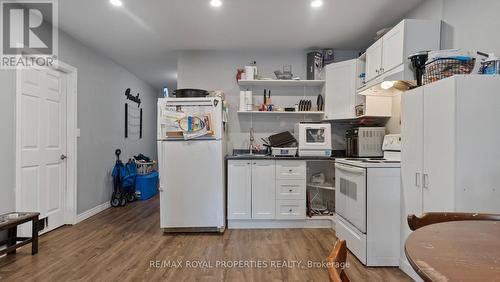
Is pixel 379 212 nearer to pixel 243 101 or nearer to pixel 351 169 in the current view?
pixel 351 169

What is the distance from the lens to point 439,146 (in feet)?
5.85

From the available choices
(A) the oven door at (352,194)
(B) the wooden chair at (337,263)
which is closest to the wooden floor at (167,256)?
(A) the oven door at (352,194)

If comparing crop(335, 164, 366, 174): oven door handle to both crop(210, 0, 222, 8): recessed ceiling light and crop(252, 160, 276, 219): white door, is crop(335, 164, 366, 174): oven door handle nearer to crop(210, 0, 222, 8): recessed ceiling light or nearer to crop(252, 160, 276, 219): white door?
crop(252, 160, 276, 219): white door

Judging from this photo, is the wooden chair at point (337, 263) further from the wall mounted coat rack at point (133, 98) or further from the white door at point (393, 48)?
the wall mounted coat rack at point (133, 98)

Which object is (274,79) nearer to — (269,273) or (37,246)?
(269,273)

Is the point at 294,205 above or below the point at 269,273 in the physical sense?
above

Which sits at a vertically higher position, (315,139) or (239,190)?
(315,139)

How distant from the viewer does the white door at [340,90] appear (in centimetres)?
335

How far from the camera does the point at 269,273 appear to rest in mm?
2180

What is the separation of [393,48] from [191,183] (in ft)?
8.77

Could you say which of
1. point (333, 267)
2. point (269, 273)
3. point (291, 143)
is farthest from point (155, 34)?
point (333, 267)

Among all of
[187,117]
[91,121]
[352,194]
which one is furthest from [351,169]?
[91,121]

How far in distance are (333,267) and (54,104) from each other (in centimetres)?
379

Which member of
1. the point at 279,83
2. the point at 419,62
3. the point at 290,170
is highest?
the point at 279,83
